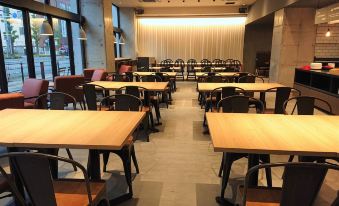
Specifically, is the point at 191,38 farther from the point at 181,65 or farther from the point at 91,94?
the point at 91,94

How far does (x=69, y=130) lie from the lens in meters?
1.90

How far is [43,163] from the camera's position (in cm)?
134

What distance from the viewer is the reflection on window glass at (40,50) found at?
5.78 metres

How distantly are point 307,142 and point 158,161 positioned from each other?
188cm

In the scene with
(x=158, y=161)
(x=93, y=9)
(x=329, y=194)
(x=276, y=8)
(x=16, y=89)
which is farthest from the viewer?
(x=93, y=9)

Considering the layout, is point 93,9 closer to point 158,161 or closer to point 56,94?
point 56,94

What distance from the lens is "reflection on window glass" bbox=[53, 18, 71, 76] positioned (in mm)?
6890

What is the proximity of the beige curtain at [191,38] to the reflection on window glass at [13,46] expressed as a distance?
708 cm

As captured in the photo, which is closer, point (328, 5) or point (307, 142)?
point (307, 142)

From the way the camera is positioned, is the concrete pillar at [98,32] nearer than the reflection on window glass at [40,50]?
No

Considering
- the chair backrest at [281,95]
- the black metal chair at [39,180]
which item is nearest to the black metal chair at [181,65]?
the chair backrest at [281,95]

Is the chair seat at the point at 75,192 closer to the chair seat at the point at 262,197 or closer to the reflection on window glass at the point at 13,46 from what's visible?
the chair seat at the point at 262,197

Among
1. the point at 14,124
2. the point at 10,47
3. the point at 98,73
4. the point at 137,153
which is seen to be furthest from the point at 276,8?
the point at 14,124

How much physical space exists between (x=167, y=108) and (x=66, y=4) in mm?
4308
